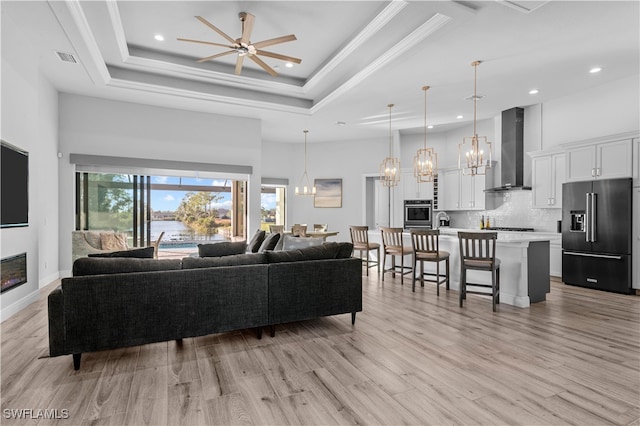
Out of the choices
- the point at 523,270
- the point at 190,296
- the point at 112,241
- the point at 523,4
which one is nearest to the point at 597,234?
the point at 523,270

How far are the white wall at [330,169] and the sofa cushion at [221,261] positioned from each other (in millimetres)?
6076

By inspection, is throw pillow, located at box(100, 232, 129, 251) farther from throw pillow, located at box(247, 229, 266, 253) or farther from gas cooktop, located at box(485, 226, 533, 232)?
gas cooktop, located at box(485, 226, 533, 232)

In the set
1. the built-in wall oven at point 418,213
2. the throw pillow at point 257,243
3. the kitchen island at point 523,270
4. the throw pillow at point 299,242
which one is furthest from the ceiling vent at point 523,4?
the built-in wall oven at point 418,213

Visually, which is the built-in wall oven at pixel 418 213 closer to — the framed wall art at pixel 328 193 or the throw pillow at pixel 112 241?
the framed wall art at pixel 328 193

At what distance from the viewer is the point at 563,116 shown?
621cm

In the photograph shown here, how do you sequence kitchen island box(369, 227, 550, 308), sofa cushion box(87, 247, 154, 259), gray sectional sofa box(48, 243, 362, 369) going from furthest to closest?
Answer: kitchen island box(369, 227, 550, 308)
sofa cushion box(87, 247, 154, 259)
gray sectional sofa box(48, 243, 362, 369)

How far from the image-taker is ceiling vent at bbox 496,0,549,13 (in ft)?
10.6

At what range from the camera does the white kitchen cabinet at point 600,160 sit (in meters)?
5.05

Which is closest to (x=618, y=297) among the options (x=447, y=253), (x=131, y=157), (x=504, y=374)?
(x=447, y=253)

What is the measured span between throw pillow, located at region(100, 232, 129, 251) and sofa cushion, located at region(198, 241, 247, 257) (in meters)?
2.93

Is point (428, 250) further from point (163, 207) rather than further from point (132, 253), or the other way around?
point (163, 207)

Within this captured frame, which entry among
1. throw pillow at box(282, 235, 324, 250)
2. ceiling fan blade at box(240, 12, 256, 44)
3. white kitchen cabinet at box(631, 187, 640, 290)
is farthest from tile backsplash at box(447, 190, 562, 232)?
ceiling fan blade at box(240, 12, 256, 44)

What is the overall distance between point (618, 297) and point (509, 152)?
123 inches

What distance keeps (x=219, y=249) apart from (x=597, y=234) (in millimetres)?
5512
